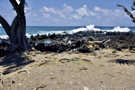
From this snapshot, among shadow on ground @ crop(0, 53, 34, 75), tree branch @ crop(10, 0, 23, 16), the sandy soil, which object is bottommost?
shadow on ground @ crop(0, 53, 34, 75)

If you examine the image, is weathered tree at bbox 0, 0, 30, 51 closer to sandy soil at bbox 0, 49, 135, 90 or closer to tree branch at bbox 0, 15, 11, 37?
tree branch at bbox 0, 15, 11, 37

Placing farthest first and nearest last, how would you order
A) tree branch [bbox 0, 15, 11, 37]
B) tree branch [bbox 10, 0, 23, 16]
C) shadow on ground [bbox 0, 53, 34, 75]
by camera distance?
1. tree branch [bbox 0, 15, 11, 37]
2. tree branch [bbox 10, 0, 23, 16]
3. shadow on ground [bbox 0, 53, 34, 75]

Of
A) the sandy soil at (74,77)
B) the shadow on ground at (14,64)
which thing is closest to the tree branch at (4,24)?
the shadow on ground at (14,64)

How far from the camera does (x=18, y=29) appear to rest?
800 cm

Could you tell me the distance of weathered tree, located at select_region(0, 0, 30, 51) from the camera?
7.80 metres

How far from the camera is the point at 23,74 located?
4207 millimetres

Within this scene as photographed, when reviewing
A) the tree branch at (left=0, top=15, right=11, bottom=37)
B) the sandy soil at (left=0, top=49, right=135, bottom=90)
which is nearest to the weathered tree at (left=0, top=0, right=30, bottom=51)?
the tree branch at (left=0, top=15, right=11, bottom=37)

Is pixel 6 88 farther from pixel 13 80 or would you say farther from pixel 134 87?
pixel 134 87

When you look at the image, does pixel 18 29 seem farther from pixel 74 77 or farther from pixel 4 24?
pixel 74 77

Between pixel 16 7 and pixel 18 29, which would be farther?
pixel 18 29

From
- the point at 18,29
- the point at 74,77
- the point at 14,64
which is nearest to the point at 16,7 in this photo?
the point at 18,29

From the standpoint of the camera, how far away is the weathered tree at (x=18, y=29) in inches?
307

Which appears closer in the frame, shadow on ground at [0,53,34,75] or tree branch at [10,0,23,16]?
shadow on ground at [0,53,34,75]

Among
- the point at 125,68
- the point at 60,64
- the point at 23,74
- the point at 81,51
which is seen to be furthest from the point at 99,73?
the point at 81,51
